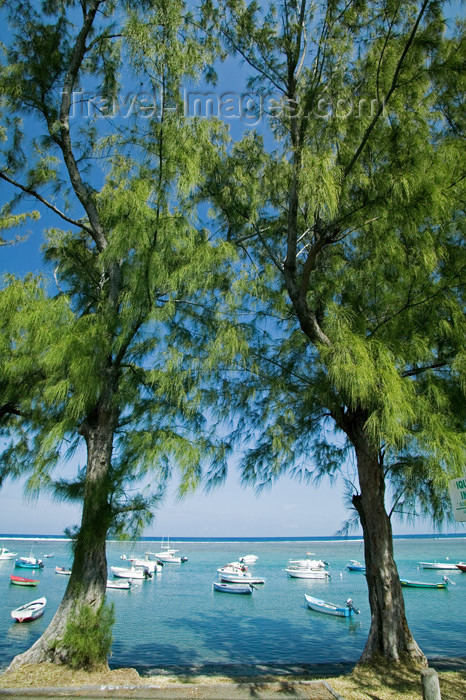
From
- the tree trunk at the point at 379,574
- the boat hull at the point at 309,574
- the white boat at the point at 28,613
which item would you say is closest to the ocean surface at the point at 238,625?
the white boat at the point at 28,613

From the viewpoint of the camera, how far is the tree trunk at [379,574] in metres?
4.08

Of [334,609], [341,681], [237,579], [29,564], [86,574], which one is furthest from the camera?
[29,564]

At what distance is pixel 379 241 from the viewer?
4.21 m

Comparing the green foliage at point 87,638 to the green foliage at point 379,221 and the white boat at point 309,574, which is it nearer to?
the green foliage at point 379,221

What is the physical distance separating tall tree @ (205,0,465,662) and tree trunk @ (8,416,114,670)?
1549 mm

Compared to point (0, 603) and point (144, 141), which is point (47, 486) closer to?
point (144, 141)

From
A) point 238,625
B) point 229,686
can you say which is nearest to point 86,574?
point 229,686

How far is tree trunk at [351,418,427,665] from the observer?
408 cm

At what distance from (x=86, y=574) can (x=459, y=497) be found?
10.5 ft

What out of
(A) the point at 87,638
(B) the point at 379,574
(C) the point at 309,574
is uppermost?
(B) the point at 379,574

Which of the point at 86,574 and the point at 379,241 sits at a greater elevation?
the point at 379,241

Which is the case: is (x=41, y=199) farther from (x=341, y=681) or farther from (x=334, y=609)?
(x=334, y=609)

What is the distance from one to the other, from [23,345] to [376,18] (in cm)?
417

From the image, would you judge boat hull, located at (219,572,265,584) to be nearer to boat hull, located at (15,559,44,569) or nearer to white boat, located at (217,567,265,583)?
white boat, located at (217,567,265,583)
